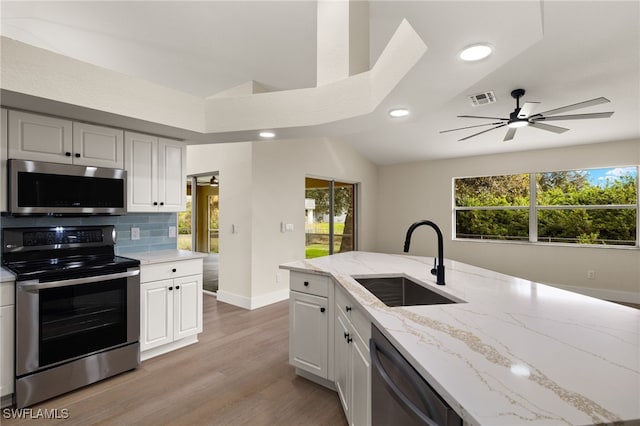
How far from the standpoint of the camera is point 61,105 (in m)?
2.17

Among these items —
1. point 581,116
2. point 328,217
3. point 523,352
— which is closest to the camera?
point 523,352

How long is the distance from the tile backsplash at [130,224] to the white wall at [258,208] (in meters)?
1.04

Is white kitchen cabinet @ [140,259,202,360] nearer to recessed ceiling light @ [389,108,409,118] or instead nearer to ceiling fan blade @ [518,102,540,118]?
recessed ceiling light @ [389,108,409,118]

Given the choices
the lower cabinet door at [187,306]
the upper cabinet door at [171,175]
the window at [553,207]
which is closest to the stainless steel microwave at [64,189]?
the upper cabinet door at [171,175]

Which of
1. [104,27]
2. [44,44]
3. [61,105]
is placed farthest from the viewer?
[44,44]

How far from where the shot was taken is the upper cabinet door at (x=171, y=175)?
10.2ft

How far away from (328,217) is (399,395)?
4630mm

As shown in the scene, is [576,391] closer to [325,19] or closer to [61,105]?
[325,19]

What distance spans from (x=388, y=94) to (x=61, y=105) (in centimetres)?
230

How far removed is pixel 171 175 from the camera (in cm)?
320

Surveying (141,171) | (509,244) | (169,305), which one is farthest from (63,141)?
(509,244)

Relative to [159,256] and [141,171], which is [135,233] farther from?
[141,171]

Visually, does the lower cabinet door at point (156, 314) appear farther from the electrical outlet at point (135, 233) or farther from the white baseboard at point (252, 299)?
the white baseboard at point (252, 299)

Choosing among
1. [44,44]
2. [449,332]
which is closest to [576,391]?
[449,332]
